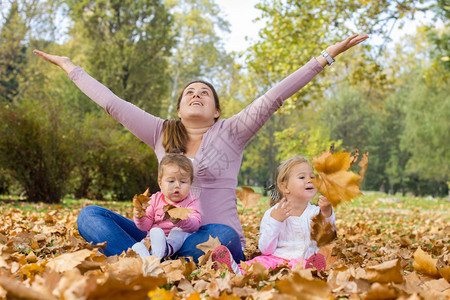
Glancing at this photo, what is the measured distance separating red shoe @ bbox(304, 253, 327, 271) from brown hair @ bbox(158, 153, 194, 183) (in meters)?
0.99

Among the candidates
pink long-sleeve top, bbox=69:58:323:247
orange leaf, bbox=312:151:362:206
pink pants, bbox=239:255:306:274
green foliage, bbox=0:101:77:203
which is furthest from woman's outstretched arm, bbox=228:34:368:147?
green foliage, bbox=0:101:77:203

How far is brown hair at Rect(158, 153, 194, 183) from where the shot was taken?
278cm

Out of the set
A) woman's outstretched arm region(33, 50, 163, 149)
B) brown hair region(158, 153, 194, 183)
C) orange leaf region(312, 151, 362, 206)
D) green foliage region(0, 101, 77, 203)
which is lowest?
green foliage region(0, 101, 77, 203)

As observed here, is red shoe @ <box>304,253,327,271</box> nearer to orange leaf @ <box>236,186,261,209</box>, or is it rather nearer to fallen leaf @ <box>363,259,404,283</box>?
fallen leaf @ <box>363,259,404,283</box>

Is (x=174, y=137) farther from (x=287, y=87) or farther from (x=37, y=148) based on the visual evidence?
(x=37, y=148)

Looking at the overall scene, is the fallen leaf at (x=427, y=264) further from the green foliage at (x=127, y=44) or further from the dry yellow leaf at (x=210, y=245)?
the green foliage at (x=127, y=44)

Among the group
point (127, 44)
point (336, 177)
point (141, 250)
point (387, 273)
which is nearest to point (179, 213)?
point (141, 250)

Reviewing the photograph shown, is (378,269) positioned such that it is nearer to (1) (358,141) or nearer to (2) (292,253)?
(2) (292,253)

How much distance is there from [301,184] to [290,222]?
0.27 meters

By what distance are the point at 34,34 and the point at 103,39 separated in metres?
6.06

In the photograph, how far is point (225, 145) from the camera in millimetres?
2945

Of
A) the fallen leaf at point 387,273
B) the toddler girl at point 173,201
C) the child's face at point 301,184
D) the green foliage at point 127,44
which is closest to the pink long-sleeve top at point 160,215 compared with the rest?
the toddler girl at point 173,201

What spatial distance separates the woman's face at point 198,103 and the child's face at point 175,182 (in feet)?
1.48

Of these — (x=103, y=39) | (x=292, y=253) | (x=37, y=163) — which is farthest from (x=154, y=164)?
(x=292, y=253)
